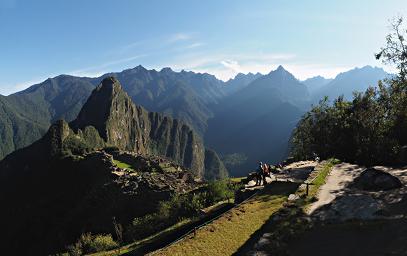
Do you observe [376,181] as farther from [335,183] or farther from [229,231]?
[229,231]

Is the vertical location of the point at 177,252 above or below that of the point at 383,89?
below

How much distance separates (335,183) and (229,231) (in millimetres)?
13058

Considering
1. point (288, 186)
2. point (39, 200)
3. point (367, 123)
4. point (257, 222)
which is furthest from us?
point (39, 200)

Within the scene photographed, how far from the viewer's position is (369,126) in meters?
59.9

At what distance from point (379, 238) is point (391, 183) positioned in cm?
1078

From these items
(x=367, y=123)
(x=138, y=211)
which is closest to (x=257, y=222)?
(x=367, y=123)

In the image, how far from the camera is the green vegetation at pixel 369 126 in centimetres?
5054

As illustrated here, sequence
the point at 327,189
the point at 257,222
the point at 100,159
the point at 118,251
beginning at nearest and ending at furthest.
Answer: the point at 257,222, the point at 327,189, the point at 118,251, the point at 100,159

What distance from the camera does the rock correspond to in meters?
31.8

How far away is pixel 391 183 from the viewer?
31.9 meters

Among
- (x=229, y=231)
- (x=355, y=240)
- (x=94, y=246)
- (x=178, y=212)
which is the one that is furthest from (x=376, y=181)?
(x=94, y=246)

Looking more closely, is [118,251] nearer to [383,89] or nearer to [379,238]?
[379,238]

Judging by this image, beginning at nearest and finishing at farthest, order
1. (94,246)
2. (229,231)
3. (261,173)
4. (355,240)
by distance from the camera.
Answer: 1. (355,240)
2. (229,231)
3. (261,173)
4. (94,246)

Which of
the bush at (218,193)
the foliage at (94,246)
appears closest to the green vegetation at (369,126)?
the bush at (218,193)
